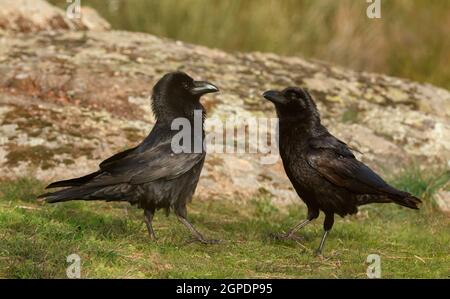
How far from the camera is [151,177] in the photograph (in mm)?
6836

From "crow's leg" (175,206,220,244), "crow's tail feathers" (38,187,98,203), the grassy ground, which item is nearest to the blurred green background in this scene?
the grassy ground

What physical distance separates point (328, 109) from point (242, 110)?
1097mm

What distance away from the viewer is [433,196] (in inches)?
361

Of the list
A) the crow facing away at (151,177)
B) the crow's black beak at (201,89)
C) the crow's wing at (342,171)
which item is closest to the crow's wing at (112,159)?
the crow facing away at (151,177)

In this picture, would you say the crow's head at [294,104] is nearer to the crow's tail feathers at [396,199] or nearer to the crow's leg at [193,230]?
the crow's tail feathers at [396,199]

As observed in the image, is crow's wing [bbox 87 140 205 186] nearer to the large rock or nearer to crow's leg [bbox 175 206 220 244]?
crow's leg [bbox 175 206 220 244]

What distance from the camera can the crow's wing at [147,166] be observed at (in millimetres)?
6793

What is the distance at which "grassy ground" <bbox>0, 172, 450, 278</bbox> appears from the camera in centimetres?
613

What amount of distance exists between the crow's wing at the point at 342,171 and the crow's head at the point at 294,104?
0.30 meters

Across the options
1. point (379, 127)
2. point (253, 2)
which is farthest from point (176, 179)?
point (253, 2)

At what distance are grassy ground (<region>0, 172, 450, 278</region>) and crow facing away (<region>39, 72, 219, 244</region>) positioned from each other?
0.28m

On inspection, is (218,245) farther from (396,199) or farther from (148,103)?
(148,103)
